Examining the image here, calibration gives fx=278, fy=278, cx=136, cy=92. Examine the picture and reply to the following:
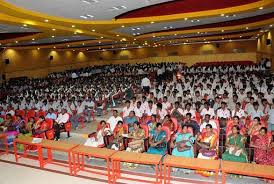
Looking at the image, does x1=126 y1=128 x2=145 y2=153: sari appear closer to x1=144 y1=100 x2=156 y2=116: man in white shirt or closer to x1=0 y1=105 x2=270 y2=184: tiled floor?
x1=0 y1=105 x2=270 y2=184: tiled floor

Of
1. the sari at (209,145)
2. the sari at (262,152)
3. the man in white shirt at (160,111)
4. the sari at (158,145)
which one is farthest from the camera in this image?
the man in white shirt at (160,111)

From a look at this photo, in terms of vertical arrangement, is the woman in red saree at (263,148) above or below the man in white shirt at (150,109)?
below

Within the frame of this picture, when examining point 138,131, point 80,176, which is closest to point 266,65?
point 138,131

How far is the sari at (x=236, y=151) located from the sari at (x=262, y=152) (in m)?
0.26

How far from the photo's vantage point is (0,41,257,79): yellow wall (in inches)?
1031

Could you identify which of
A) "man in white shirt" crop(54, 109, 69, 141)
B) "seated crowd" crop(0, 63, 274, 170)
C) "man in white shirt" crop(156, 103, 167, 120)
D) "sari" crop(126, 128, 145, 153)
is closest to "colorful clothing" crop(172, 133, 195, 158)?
"seated crowd" crop(0, 63, 274, 170)

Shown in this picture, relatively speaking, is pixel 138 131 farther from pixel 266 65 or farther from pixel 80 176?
pixel 266 65

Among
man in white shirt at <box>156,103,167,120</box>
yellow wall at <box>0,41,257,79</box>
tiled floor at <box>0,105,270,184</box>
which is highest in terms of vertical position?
yellow wall at <box>0,41,257,79</box>

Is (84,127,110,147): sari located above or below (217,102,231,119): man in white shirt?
below

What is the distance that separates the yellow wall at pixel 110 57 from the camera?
26.2m

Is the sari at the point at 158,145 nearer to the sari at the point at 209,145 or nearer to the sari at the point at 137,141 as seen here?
the sari at the point at 137,141

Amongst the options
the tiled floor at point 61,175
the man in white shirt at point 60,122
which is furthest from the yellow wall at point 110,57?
the tiled floor at point 61,175

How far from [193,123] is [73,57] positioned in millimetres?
29455

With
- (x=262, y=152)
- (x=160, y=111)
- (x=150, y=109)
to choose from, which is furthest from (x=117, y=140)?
(x=262, y=152)
